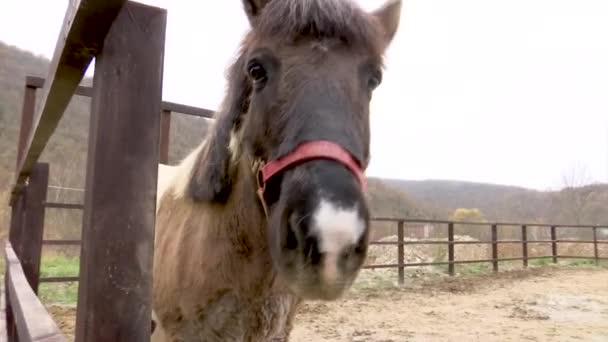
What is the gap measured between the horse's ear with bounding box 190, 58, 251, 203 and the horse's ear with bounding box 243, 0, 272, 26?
0.18m

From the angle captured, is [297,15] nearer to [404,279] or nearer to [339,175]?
[339,175]

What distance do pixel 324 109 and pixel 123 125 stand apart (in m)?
0.73

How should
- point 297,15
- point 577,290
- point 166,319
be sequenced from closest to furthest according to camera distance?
point 297,15
point 166,319
point 577,290

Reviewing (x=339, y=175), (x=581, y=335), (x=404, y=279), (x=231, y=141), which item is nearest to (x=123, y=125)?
(x=339, y=175)

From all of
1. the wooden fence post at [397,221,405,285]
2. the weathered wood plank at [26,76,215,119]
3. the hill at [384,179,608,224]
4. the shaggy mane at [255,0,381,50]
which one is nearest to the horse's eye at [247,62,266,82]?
the shaggy mane at [255,0,381,50]

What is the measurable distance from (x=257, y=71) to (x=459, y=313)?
6.56 metres

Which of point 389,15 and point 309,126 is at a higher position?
point 389,15

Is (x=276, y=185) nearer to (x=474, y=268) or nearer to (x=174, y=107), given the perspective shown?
(x=174, y=107)

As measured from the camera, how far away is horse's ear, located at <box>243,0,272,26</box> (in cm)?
191

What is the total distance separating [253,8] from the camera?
1937 millimetres

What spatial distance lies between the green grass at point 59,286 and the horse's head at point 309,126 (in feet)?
15.1

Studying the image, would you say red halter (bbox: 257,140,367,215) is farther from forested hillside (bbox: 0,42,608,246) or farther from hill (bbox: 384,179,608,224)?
hill (bbox: 384,179,608,224)

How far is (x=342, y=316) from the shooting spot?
661cm

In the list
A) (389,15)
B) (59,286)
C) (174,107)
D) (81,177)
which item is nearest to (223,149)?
(389,15)
